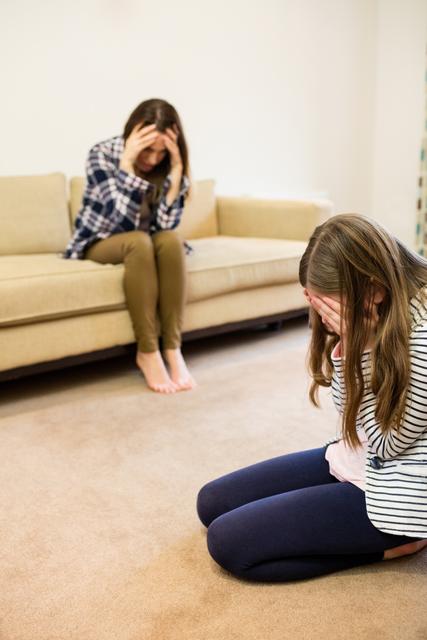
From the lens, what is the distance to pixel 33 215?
2754 mm

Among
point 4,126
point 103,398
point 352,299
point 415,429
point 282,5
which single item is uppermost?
point 282,5

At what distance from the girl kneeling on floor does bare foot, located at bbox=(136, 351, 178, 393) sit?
108cm

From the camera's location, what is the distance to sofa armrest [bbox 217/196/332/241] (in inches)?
120

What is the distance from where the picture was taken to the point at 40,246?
9.07 ft

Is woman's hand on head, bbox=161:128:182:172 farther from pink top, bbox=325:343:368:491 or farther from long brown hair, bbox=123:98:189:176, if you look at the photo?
pink top, bbox=325:343:368:491

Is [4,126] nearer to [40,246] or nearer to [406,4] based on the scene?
[40,246]

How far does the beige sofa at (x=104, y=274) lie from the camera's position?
2197 mm

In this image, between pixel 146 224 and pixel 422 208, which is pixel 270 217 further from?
pixel 422 208

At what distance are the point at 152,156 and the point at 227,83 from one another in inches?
57.6

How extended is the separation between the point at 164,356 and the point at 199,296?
0.26 m

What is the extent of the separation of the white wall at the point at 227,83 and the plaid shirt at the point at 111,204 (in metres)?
0.69

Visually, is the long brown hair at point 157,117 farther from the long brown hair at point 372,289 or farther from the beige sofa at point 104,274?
the long brown hair at point 372,289

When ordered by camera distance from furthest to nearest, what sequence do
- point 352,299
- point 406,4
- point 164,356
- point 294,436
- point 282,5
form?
point 406,4 < point 282,5 < point 164,356 < point 294,436 < point 352,299

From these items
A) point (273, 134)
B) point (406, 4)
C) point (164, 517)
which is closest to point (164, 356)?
point (164, 517)
